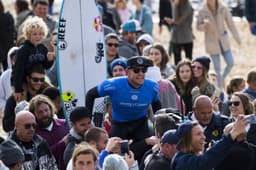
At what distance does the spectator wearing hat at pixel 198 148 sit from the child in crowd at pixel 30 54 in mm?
4206

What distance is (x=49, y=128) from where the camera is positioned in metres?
12.7

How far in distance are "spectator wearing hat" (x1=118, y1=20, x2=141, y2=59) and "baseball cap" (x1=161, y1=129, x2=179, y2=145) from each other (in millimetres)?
6612

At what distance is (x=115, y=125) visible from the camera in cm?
1316

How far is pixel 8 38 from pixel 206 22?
3286 mm

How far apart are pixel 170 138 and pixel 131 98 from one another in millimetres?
2270

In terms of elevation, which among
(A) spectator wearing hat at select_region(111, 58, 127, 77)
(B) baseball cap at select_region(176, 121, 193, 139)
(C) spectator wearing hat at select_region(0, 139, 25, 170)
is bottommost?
(C) spectator wearing hat at select_region(0, 139, 25, 170)

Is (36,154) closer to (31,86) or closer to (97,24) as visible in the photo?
(31,86)

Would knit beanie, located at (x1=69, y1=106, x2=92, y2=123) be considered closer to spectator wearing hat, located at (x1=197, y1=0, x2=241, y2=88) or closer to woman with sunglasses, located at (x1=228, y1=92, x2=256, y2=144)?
woman with sunglasses, located at (x1=228, y1=92, x2=256, y2=144)

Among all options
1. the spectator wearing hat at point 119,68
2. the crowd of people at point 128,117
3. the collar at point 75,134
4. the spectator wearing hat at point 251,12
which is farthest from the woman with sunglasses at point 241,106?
the spectator wearing hat at point 251,12

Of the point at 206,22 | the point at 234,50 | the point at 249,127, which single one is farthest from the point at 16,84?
the point at 234,50

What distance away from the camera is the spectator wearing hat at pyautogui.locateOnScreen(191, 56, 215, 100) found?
47.8 feet

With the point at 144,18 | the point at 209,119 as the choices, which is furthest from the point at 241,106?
the point at 144,18

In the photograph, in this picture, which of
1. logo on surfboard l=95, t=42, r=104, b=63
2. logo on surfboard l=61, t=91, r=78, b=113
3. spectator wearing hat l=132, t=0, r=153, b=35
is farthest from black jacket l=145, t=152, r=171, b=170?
spectator wearing hat l=132, t=0, r=153, b=35

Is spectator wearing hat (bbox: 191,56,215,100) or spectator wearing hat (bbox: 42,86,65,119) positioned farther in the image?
spectator wearing hat (bbox: 191,56,215,100)
